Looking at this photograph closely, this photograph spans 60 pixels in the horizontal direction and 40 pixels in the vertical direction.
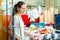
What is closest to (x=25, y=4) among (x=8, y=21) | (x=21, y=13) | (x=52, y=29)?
(x=21, y=13)

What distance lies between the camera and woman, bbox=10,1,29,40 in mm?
2455

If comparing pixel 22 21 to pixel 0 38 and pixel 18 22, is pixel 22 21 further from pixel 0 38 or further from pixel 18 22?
pixel 0 38

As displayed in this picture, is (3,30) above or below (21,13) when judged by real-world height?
below

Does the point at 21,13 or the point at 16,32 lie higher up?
the point at 21,13

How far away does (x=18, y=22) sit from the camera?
97.0 inches

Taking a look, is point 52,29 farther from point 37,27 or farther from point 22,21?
point 22,21

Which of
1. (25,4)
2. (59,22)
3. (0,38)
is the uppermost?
(25,4)

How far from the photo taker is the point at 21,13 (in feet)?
8.11

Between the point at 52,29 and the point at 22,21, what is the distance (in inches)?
14.8

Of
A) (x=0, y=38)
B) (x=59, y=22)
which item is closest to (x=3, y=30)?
(x=0, y=38)

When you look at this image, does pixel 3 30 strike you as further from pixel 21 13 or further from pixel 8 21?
pixel 21 13

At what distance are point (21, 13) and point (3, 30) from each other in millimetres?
284

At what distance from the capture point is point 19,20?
2471 mm

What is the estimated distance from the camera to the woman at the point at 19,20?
96.7 inches
